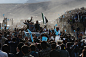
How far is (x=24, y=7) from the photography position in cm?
5203

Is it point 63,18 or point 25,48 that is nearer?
point 25,48

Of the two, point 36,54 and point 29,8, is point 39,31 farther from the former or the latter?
point 29,8

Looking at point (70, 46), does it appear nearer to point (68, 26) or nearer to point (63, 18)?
point (68, 26)

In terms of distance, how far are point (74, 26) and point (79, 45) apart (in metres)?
12.1

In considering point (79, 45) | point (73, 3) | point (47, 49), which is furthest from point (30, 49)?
point (73, 3)

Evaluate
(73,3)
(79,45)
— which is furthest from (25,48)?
(73,3)

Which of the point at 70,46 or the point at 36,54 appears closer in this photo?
the point at 36,54

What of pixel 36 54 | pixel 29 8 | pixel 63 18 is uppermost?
pixel 29 8

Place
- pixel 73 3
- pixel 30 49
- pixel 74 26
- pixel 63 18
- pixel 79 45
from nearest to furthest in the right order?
pixel 30 49, pixel 79 45, pixel 74 26, pixel 63 18, pixel 73 3

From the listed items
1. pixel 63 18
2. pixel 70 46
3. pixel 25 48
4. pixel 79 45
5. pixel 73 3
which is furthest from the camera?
pixel 73 3

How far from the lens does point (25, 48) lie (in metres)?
3.89

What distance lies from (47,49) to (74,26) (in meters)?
13.2

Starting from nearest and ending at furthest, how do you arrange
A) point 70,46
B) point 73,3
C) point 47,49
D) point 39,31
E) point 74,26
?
point 47,49
point 70,46
point 39,31
point 74,26
point 73,3

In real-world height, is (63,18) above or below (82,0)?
below
